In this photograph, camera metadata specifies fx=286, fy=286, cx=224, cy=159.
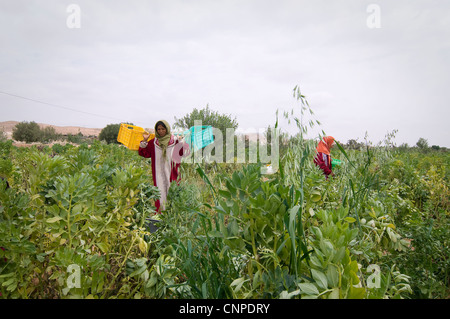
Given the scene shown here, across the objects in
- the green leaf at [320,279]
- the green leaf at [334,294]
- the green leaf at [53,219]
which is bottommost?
the green leaf at [334,294]

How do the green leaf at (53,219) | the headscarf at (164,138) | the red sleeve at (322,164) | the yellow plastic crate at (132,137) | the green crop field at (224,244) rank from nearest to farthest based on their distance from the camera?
the green crop field at (224,244)
the green leaf at (53,219)
the red sleeve at (322,164)
the headscarf at (164,138)
the yellow plastic crate at (132,137)

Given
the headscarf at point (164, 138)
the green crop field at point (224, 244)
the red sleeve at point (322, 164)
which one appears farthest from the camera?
the headscarf at point (164, 138)

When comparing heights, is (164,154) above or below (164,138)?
below

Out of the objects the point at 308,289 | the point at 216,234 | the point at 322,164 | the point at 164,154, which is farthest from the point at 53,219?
the point at 322,164

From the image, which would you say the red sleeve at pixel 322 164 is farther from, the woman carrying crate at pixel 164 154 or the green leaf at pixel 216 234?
the green leaf at pixel 216 234

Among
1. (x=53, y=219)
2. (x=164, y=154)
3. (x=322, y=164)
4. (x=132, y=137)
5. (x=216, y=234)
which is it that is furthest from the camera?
(x=132, y=137)

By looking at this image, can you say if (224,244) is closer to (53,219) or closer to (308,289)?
(308,289)

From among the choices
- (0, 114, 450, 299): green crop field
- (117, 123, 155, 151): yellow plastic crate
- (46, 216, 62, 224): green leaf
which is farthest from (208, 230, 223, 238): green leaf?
(117, 123, 155, 151): yellow plastic crate

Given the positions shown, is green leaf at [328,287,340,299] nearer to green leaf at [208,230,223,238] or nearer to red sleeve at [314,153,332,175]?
green leaf at [208,230,223,238]

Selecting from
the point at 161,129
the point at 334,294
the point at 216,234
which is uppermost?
the point at 161,129

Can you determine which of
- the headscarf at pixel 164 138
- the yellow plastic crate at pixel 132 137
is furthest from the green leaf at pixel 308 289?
the yellow plastic crate at pixel 132 137
